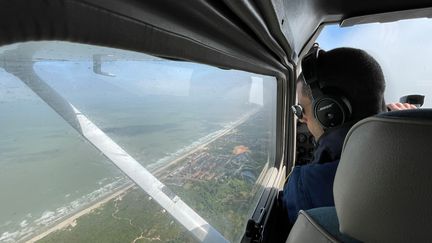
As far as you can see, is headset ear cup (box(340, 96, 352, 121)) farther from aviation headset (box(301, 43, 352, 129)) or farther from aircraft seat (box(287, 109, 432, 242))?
aircraft seat (box(287, 109, 432, 242))

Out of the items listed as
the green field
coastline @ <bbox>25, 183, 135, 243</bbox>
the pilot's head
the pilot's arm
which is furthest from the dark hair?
coastline @ <bbox>25, 183, 135, 243</bbox>

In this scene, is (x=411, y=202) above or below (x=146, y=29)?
below

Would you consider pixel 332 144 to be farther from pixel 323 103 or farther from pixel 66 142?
pixel 66 142

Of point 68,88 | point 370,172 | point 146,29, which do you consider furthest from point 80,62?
point 370,172

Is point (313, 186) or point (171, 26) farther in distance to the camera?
point (313, 186)

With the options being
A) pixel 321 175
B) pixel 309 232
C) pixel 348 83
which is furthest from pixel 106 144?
pixel 348 83

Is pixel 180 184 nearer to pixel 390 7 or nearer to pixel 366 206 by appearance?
pixel 366 206

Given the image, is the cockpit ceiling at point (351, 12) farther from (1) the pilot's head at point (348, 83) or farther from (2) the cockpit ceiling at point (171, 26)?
(1) the pilot's head at point (348, 83)
